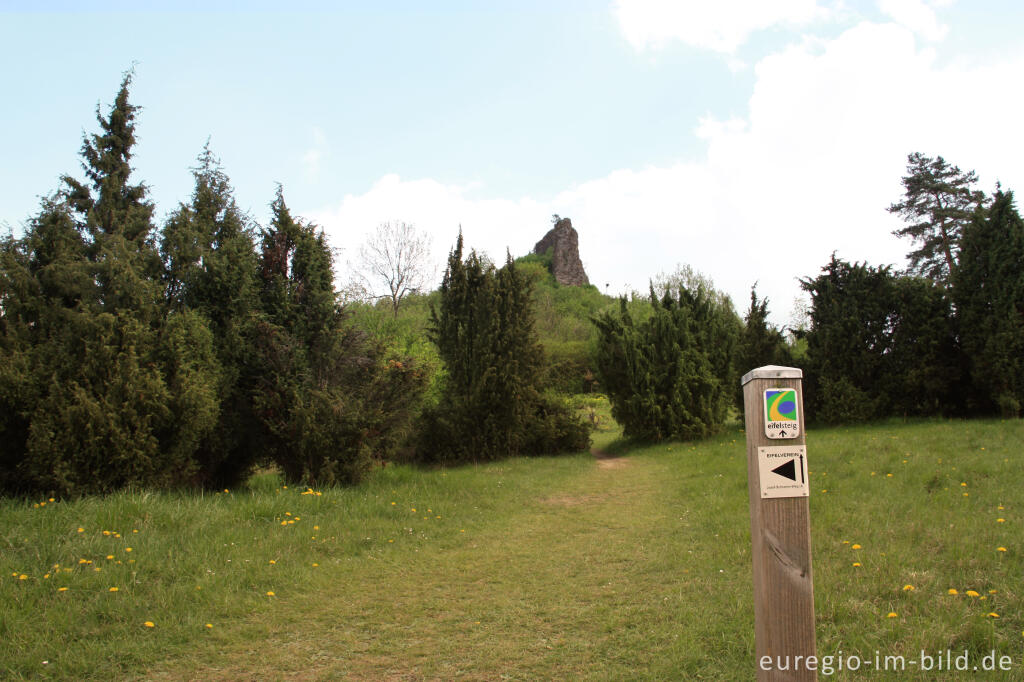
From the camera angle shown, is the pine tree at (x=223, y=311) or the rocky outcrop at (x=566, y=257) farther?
the rocky outcrop at (x=566, y=257)

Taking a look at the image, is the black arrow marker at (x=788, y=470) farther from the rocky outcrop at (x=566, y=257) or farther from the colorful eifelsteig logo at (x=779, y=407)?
the rocky outcrop at (x=566, y=257)

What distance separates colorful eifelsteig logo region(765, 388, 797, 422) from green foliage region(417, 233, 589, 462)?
1181cm

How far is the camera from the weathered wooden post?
8.45 feet

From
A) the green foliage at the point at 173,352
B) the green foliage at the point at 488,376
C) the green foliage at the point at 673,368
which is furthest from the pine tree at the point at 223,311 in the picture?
the green foliage at the point at 673,368

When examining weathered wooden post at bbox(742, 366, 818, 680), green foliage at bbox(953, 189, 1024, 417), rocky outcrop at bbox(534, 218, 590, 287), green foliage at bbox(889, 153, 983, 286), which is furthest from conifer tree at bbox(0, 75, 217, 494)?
rocky outcrop at bbox(534, 218, 590, 287)

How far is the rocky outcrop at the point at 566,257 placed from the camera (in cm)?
7838

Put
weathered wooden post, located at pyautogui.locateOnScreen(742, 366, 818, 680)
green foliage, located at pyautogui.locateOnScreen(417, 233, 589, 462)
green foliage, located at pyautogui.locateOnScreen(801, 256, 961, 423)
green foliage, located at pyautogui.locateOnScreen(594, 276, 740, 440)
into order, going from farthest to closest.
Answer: green foliage, located at pyautogui.locateOnScreen(594, 276, 740, 440), green foliage, located at pyautogui.locateOnScreen(801, 256, 961, 423), green foliage, located at pyautogui.locateOnScreen(417, 233, 589, 462), weathered wooden post, located at pyautogui.locateOnScreen(742, 366, 818, 680)

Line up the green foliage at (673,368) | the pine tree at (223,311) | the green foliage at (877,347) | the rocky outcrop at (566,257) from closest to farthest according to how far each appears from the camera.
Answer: the pine tree at (223,311)
the green foliage at (877,347)
the green foliage at (673,368)
the rocky outcrop at (566,257)

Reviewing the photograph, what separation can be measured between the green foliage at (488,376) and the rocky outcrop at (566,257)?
62.2 m

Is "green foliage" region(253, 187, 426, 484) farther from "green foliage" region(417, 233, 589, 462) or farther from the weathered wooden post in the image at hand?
the weathered wooden post

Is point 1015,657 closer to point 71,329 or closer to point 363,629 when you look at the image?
point 363,629

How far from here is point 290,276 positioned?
1077 centimetres

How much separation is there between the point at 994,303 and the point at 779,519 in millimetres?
15746

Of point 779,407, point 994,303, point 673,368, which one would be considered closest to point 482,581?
point 779,407
